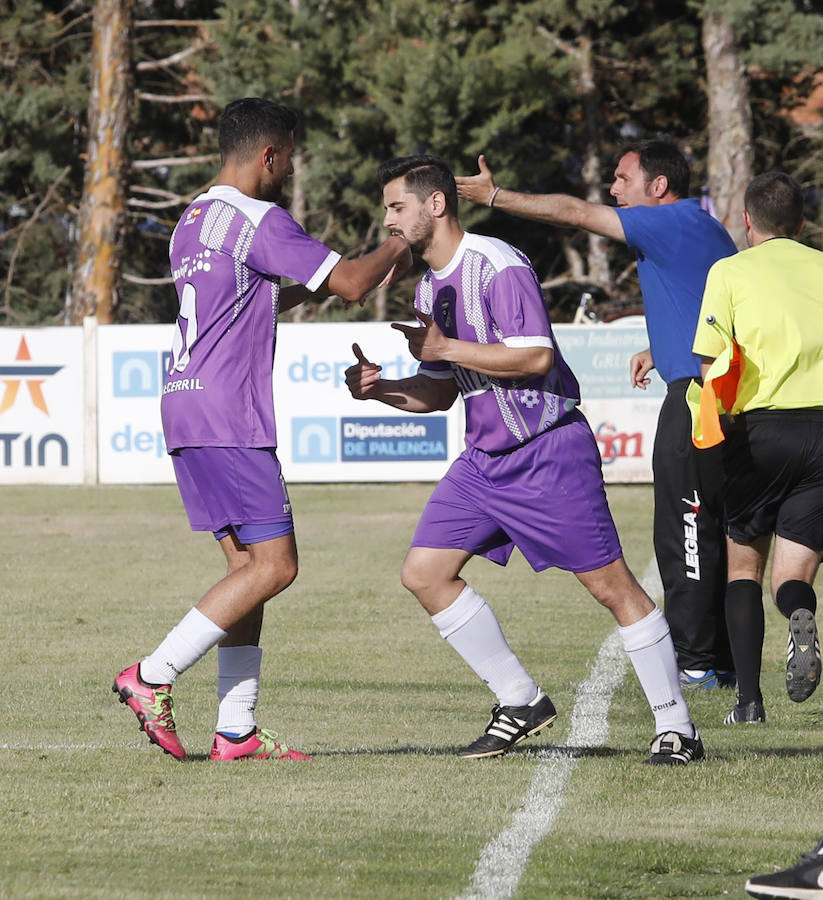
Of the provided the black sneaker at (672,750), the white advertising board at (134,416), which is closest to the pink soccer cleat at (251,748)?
the black sneaker at (672,750)

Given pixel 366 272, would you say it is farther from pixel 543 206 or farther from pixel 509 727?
pixel 509 727

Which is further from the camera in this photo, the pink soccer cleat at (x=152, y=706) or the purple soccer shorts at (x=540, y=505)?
the purple soccer shorts at (x=540, y=505)

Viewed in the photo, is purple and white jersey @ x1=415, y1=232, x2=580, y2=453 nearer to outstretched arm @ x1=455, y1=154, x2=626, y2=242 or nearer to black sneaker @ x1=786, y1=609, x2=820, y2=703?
outstretched arm @ x1=455, y1=154, x2=626, y2=242

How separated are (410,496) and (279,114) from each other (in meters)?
13.3

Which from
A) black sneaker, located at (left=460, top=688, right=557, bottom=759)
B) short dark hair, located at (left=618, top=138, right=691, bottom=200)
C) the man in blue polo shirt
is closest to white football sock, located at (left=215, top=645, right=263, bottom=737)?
black sneaker, located at (left=460, top=688, right=557, bottom=759)

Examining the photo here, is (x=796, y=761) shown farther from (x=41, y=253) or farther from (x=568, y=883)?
(x=41, y=253)

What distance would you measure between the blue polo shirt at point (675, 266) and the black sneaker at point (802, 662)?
1.43m

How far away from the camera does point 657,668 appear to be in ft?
18.1

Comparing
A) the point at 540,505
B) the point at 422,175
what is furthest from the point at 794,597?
the point at 422,175

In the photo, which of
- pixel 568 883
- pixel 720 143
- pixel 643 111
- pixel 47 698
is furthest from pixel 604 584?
pixel 643 111

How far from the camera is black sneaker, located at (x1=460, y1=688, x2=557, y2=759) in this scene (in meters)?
5.66

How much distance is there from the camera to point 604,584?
5.50 m

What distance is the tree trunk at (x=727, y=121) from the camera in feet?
85.9

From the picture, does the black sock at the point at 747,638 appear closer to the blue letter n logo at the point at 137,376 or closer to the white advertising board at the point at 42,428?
the blue letter n logo at the point at 137,376
